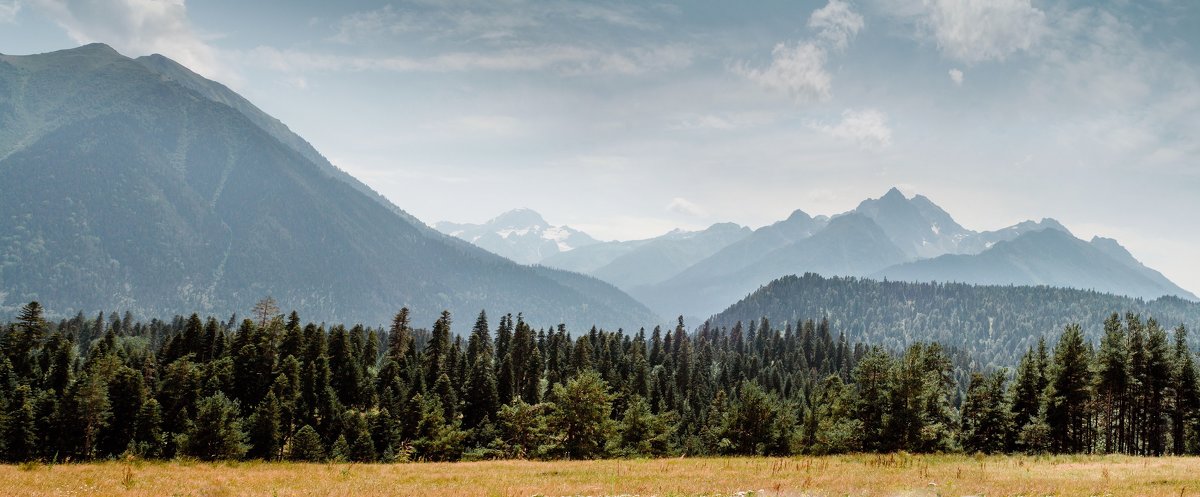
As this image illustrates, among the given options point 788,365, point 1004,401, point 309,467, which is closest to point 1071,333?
point 1004,401

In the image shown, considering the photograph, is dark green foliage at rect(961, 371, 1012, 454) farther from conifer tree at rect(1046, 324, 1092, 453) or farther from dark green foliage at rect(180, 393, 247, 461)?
dark green foliage at rect(180, 393, 247, 461)

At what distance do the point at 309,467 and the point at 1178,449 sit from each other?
2974 inches

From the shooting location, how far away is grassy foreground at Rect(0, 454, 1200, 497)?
24.8 meters

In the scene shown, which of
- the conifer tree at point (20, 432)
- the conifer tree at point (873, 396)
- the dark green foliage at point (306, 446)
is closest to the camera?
the conifer tree at point (873, 396)

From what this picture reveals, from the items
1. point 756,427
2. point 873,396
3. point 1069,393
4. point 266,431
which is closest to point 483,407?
point 266,431

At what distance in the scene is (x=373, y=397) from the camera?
84.3m

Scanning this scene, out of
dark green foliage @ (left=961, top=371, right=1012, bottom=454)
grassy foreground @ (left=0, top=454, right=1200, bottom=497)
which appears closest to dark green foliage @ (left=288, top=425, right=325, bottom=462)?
grassy foreground @ (left=0, top=454, right=1200, bottom=497)

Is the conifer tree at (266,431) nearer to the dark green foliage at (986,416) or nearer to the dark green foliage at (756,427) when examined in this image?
the dark green foliage at (756,427)

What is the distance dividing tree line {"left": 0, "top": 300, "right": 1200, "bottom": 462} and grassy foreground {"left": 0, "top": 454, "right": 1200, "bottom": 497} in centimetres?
1844

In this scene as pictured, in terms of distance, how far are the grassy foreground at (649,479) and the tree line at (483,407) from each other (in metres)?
18.4

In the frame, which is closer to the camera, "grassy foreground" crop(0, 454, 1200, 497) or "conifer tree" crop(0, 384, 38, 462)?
"grassy foreground" crop(0, 454, 1200, 497)

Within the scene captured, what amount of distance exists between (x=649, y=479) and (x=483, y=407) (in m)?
61.3

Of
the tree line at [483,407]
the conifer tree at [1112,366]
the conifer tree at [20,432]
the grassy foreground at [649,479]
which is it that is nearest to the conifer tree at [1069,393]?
the tree line at [483,407]

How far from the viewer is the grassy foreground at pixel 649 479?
24750mm
